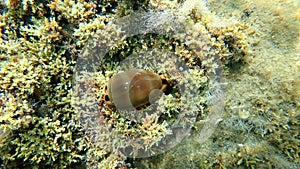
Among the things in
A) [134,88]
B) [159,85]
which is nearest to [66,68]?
[134,88]

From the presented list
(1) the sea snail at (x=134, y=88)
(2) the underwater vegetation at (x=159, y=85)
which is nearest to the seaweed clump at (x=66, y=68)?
(2) the underwater vegetation at (x=159, y=85)

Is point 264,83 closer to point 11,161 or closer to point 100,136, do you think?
point 100,136

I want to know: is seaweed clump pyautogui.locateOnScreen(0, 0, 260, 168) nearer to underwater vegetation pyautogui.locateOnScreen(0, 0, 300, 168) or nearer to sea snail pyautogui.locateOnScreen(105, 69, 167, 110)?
underwater vegetation pyautogui.locateOnScreen(0, 0, 300, 168)

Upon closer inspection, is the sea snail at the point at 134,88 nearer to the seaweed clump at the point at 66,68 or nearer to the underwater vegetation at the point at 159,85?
the underwater vegetation at the point at 159,85

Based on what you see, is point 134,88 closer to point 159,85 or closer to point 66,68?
point 159,85

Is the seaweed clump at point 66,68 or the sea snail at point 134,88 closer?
the sea snail at point 134,88
